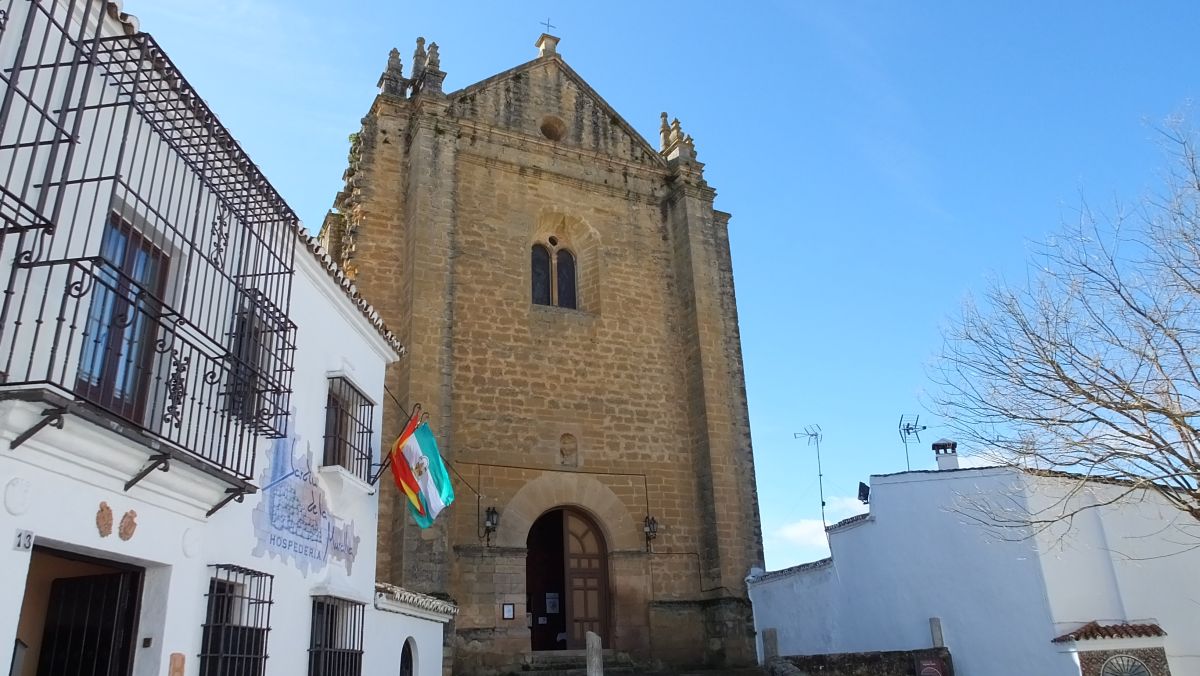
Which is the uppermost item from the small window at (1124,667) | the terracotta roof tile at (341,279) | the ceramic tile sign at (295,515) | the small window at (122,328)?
the terracotta roof tile at (341,279)

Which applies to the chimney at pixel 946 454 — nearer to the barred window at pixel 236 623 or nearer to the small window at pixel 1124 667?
the small window at pixel 1124 667

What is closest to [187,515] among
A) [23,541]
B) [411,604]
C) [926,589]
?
[23,541]

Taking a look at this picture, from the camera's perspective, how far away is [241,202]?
22.0 ft

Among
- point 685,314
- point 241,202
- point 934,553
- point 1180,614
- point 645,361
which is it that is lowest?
point 1180,614

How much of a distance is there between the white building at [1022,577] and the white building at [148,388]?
8.33m

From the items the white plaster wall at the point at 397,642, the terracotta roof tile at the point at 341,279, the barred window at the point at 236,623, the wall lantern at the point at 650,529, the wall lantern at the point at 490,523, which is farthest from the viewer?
the wall lantern at the point at 650,529

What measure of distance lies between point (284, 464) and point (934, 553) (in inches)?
373

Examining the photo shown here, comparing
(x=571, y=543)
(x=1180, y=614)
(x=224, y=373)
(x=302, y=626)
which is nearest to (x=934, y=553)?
(x=1180, y=614)

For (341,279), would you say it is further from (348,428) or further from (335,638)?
(335,638)

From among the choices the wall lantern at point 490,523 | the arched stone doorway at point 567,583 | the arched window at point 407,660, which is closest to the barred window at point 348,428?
the arched window at point 407,660

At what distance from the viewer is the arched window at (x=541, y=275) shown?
15711mm

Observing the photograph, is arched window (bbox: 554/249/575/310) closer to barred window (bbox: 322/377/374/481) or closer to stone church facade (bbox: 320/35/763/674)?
stone church facade (bbox: 320/35/763/674)

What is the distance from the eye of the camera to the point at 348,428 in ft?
27.5

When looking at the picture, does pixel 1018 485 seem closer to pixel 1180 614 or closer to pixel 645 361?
pixel 1180 614
